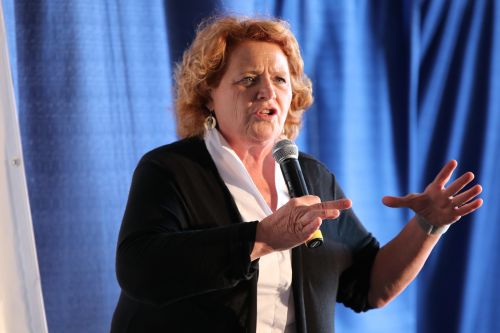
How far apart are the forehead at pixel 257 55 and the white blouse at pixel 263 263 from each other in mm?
197

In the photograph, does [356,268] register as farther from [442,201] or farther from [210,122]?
[210,122]

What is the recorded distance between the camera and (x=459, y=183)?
164 cm

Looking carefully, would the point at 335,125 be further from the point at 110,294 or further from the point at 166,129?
the point at 110,294

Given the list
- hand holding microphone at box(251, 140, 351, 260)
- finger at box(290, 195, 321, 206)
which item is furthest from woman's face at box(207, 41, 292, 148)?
finger at box(290, 195, 321, 206)

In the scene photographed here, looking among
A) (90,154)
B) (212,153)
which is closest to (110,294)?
(90,154)

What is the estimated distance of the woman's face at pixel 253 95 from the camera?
5.59 ft

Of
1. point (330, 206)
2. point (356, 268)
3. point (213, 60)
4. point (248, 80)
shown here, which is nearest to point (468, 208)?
point (356, 268)

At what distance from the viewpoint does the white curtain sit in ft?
6.08

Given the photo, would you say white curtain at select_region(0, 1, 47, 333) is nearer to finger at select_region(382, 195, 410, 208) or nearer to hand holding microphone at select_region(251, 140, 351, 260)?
hand holding microphone at select_region(251, 140, 351, 260)

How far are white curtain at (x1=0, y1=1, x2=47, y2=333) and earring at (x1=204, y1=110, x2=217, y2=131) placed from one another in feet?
1.56

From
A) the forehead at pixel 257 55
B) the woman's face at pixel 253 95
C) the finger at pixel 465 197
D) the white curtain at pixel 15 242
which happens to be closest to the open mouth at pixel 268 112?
the woman's face at pixel 253 95

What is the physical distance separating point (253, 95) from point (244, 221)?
0.29 metres

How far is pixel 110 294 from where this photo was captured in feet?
7.34

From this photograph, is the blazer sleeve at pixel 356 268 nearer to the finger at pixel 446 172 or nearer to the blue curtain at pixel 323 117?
the finger at pixel 446 172
